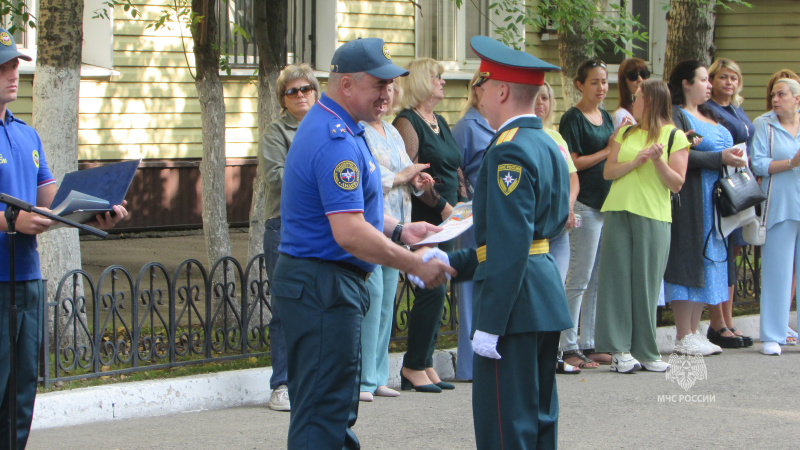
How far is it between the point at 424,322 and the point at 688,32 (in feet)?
19.7

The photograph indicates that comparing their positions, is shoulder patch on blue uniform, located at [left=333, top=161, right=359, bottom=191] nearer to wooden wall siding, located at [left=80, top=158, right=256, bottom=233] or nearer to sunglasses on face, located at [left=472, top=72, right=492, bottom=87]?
sunglasses on face, located at [left=472, top=72, right=492, bottom=87]

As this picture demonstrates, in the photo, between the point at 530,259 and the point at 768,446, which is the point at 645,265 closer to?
the point at 768,446

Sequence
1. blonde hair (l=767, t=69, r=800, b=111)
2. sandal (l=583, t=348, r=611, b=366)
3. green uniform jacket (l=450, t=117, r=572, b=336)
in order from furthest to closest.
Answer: blonde hair (l=767, t=69, r=800, b=111) < sandal (l=583, t=348, r=611, b=366) < green uniform jacket (l=450, t=117, r=572, b=336)

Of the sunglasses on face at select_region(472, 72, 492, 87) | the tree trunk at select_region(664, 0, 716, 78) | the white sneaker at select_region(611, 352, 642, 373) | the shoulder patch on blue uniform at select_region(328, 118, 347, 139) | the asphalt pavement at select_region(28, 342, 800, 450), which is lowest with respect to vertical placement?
the asphalt pavement at select_region(28, 342, 800, 450)

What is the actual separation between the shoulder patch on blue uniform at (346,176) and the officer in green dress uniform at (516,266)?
53cm

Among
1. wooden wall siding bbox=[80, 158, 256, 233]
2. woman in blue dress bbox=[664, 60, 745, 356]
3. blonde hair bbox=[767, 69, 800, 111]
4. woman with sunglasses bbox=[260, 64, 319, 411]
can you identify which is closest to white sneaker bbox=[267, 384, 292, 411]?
woman with sunglasses bbox=[260, 64, 319, 411]

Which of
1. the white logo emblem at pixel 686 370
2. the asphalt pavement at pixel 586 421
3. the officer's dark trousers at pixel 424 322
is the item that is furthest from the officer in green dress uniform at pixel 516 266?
the white logo emblem at pixel 686 370

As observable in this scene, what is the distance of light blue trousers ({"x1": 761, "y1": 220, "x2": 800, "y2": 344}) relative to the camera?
25.9ft

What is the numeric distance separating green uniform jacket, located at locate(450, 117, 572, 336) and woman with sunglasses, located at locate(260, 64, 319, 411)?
2.22m

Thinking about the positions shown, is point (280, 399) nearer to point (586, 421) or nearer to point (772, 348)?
point (586, 421)

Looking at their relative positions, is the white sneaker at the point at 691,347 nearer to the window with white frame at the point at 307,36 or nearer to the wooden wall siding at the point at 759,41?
the window with white frame at the point at 307,36

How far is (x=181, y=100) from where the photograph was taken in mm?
→ 14594

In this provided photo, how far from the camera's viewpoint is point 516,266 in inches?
146

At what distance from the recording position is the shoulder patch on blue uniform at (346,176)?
12.3 feet
